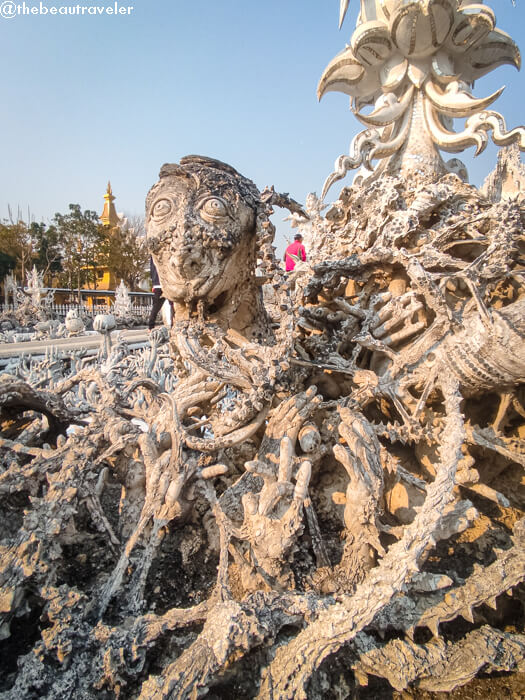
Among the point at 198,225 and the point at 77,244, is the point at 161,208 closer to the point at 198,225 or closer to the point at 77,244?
the point at 198,225

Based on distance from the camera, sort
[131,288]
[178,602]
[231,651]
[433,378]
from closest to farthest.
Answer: [231,651] < [178,602] < [433,378] < [131,288]

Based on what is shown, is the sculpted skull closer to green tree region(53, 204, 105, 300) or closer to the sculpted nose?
the sculpted nose

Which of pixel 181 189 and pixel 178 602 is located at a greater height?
pixel 181 189

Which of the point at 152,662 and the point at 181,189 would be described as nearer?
the point at 152,662

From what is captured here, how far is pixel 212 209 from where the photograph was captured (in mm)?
2189

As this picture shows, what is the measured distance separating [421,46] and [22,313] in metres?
18.3

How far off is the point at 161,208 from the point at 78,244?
3300 centimetres

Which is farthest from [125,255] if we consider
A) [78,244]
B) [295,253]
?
[295,253]

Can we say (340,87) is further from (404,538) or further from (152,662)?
(152,662)

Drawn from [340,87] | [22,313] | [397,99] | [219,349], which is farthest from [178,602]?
[22,313]

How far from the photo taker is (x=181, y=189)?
2234 millimetres

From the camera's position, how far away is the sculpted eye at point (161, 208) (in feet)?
7.30

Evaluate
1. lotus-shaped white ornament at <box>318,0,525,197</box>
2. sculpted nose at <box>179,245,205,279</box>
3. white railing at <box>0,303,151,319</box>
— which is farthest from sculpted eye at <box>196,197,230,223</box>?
white railing at <box>0,303,151,319</box>

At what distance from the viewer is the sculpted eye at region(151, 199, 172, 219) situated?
222cm
